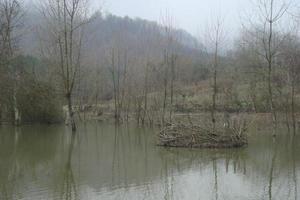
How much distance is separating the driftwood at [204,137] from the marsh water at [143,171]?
2.14 feet

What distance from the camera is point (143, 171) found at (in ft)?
44.3

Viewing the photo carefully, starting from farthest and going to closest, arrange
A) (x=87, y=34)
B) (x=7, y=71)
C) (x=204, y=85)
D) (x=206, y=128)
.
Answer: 1. (x=204, y=85)
2. (x=87, y=34)
3. (x=7, y=71)
4. (x=206, y=128)

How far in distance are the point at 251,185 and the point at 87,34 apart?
78.0 feet

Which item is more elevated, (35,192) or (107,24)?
(107,24)

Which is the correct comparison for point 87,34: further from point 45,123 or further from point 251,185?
point 251,185

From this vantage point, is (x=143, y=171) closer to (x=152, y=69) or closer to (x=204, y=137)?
(x=204, y=137)

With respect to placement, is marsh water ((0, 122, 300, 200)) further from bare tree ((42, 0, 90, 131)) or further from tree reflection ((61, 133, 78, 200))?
bare tree ((42, 0, 90, 131))

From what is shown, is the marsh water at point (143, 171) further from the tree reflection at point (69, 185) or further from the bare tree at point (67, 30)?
the bare tree at point (67, 30)

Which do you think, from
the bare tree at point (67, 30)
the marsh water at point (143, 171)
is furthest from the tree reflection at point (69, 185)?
the bare tree at point (67, 30)

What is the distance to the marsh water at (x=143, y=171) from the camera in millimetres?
10289

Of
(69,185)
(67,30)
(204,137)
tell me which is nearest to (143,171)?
(69,185)

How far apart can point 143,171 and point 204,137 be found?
6359 millimetres

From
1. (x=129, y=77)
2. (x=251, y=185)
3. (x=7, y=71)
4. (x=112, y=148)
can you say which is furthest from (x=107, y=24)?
(x=251, y=185)

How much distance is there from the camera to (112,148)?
19828mm
